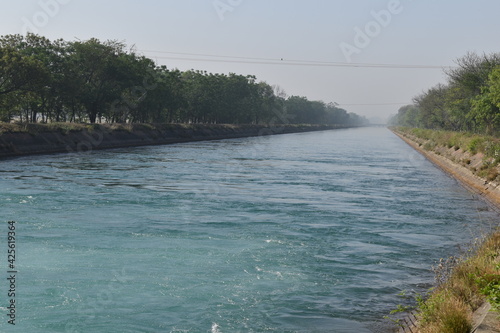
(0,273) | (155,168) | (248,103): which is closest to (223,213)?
(0,273)

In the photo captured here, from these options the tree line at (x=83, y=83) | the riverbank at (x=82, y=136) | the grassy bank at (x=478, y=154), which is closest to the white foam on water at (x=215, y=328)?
the grassy bank at (x=478, y=154)

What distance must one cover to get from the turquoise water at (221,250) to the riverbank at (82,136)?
1968 cm

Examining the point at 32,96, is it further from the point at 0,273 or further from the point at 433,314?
the point at 433,314

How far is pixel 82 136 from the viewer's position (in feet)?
213

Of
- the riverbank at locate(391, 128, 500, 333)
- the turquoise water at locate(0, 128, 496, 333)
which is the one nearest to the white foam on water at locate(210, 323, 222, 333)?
the turquoise water at locate(0, 128, 496, 333)

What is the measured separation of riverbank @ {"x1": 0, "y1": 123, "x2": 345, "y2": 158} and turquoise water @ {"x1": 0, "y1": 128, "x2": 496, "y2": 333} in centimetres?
1968

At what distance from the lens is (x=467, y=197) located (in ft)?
99.2

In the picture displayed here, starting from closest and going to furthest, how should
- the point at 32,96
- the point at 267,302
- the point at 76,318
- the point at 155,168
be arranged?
the point at 76,318, the point at 267,302, the point at 155,168, the point at 32,96

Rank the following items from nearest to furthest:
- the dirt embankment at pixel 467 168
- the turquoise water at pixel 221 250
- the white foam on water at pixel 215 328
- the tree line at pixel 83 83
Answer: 1. the white foam on water at pixel 215 328
2. the turquoise water at pixel 221 250
3. the dirt embankment at pixel 467 168
4. the tree line at pixel 83 83

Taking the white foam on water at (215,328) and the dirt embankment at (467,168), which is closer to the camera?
the white foam on water at (215,328)

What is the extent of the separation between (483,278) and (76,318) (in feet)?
24.8

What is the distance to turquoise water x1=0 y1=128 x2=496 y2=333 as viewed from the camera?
11.4 m

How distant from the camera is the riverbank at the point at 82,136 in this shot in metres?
52.2

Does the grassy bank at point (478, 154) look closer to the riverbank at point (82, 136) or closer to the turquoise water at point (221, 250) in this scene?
the turquoise water at point (221, 250)
